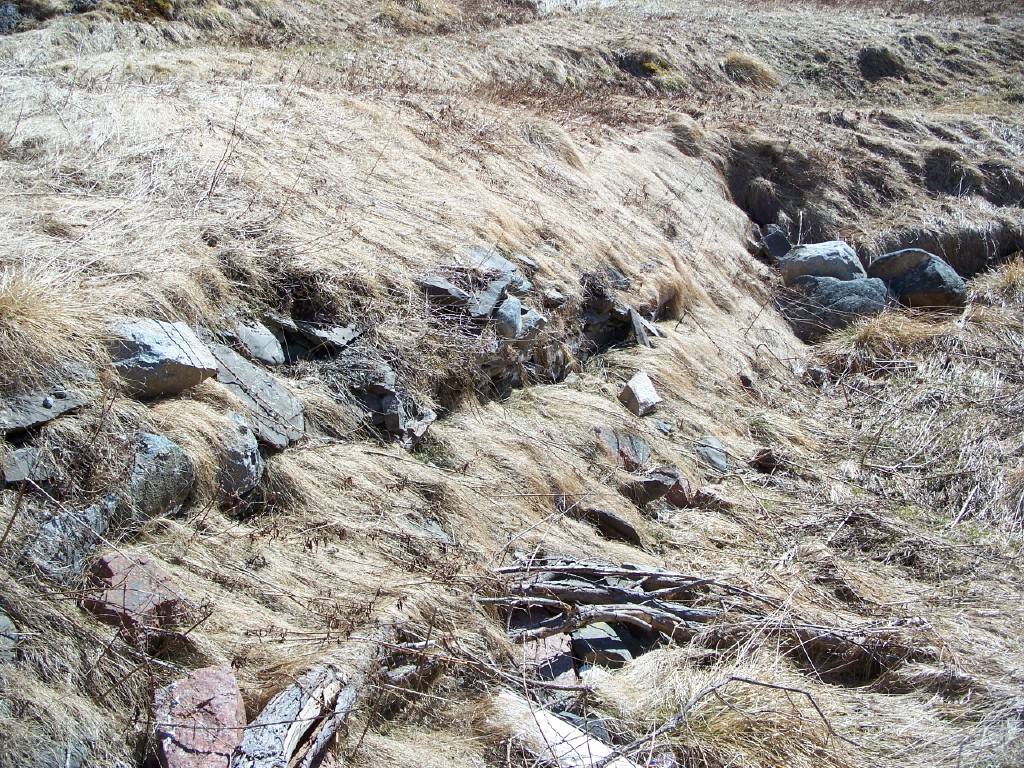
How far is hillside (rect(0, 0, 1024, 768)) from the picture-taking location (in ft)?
12.0

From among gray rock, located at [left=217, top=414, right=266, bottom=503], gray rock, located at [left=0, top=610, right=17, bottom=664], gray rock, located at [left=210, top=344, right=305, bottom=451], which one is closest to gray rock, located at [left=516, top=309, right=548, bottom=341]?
gray rock, located at [left=210, top=344, right=305, bottom=451]

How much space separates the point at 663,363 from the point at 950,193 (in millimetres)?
7811

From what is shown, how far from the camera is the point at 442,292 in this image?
6250 millimetres

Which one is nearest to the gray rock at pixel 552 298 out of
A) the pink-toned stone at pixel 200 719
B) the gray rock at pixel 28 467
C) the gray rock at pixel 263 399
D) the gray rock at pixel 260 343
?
the gray rock at pixel 260 343

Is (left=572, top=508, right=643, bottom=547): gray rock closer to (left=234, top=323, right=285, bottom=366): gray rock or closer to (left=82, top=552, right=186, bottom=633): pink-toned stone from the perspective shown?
(left=234, top=323, right=285, bottom=366): gray rock

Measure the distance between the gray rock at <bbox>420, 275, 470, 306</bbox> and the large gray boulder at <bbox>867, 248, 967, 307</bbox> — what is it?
21.9 feet

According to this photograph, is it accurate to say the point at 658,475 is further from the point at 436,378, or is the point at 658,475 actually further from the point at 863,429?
the point at 863,429

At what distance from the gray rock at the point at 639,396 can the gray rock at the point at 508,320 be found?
1134 millimetres

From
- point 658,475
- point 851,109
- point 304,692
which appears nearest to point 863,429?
point 658,475

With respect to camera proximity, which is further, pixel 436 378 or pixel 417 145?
pixel 417 145

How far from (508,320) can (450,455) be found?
4.32ft

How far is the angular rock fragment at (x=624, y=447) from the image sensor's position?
20.9 feet

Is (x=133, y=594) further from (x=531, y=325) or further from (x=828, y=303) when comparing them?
(x=828, y=303)

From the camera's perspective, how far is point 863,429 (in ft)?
26.4
